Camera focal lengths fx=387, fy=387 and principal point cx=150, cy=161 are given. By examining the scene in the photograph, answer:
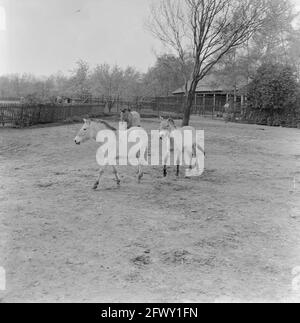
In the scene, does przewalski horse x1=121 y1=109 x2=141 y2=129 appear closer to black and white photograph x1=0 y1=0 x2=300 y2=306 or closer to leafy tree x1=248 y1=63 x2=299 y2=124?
black and white photograph x1=0 y1=0 x2=300 y2=306

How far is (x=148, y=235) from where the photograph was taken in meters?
5.34

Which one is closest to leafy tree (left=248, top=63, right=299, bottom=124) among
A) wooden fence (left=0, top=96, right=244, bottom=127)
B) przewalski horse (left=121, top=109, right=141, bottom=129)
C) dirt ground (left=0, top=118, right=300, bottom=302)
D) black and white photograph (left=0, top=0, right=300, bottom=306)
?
wooden fence (left=0, top=96, right=244, bottom=127)

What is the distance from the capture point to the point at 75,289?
12.1ft

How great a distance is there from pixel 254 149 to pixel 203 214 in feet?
30.9

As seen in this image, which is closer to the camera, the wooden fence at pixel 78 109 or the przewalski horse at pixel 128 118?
the przewalski horse at pixel 128 118

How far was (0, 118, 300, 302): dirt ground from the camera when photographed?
3.76 m

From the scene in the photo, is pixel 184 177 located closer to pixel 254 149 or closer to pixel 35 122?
pixel 254 149

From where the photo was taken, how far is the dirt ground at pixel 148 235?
3760mm

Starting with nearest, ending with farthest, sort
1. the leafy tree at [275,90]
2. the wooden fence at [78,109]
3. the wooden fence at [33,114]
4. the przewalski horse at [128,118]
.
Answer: the przewalski horse at [128,118]
the wooden fence at [33,114]
the wooden fence at [78,109]
the leafy tree at [275,90]

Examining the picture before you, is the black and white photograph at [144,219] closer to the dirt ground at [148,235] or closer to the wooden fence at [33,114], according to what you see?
the dirt ground at [148,235]

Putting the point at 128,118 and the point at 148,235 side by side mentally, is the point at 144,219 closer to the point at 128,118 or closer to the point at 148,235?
the point at 148,235

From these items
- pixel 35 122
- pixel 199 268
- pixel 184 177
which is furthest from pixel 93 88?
pixel 199 268

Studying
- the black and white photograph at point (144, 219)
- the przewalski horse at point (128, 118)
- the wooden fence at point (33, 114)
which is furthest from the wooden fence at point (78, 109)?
the przewalski horse at point (128, 118)

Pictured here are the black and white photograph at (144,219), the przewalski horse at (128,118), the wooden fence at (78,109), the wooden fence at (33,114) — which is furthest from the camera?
the wooden fence at (78,109)
